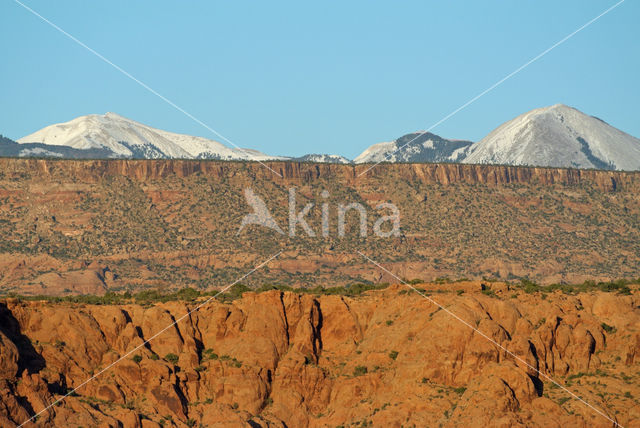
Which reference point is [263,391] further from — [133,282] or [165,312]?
[133,282]

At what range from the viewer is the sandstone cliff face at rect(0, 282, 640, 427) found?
9525 cm

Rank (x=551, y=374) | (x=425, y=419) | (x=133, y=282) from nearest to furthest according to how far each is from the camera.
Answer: (x=425, y=419) → (x=551, y=374) → (x=133, y=282)

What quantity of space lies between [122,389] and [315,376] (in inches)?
559

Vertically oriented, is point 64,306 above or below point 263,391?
above

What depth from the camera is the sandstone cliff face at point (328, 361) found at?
95250mm

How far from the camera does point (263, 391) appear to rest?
331 feet

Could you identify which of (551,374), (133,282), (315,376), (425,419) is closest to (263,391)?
(315,376)

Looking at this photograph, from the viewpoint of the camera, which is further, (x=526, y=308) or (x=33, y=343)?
(x=526, y=308)

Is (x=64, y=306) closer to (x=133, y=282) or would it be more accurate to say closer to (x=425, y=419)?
(x=425, y=419)

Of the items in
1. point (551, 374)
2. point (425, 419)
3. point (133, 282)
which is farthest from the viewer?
point (133, 282)

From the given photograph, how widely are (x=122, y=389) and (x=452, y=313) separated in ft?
79.6

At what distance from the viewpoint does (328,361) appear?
346ft

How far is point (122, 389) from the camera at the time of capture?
9800 cm

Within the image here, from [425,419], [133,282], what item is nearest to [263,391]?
[425,419]
